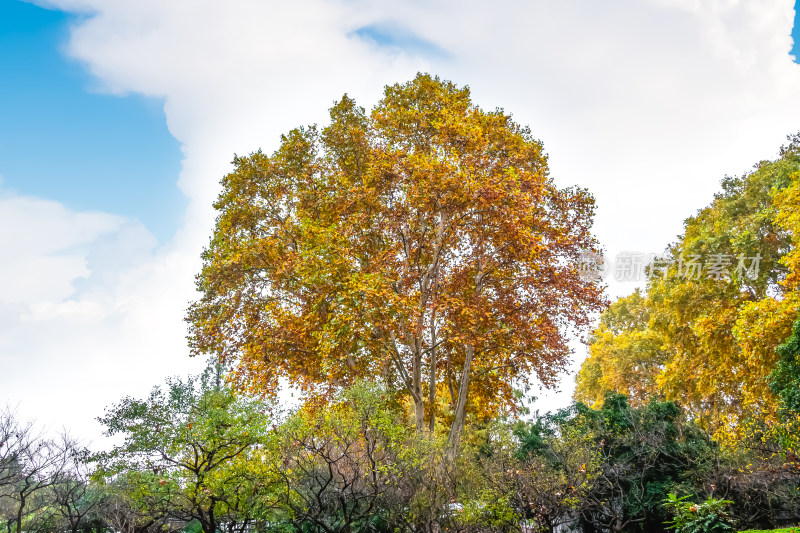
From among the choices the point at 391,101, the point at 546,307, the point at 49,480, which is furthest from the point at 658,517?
the point at 49,480

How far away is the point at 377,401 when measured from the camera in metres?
9.10

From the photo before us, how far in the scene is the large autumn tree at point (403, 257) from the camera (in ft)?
34.4

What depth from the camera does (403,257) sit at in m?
12.3

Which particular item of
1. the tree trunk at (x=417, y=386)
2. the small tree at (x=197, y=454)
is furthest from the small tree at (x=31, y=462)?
the tree trunk at (x=417, y=386)

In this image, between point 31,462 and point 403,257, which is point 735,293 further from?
point 31,462

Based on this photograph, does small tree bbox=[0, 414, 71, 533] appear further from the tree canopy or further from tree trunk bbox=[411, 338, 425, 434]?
the tree canopy

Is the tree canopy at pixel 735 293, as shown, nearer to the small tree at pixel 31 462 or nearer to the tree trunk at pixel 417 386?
the tree trunk at pixel 417 386

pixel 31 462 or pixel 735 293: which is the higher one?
pixel 735 293

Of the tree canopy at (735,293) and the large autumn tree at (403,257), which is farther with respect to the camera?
the tree canopy at (735,293)

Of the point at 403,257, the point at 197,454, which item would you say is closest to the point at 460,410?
the point at 403,257

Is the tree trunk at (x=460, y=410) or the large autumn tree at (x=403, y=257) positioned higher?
the large autumn tree at (x=403, y=257)

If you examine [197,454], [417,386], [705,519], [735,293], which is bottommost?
[705,519]

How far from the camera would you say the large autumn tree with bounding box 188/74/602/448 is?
1050cm

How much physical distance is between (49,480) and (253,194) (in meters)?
8.98
